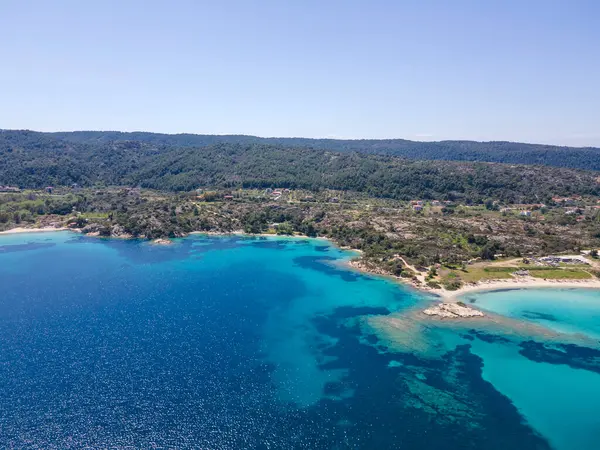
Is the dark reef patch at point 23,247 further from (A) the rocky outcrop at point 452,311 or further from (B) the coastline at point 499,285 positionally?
(A) the rocky outcrop at point 452,311

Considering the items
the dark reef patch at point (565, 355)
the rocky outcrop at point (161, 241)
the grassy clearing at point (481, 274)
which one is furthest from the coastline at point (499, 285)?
the rocky outcrop at point (161, 241)

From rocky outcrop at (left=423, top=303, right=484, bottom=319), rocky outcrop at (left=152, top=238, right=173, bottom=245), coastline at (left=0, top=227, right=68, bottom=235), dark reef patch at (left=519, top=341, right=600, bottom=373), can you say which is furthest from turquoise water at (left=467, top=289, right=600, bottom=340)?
coastline at (left=0, top=227, right=68, bottom=235)

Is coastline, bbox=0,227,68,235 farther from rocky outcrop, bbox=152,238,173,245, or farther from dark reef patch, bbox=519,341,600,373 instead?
dark reef patch, bbox=519,341,600,373

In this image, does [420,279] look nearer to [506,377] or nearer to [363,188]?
[506,377]

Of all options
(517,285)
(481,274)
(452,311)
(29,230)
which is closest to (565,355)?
(452,311)

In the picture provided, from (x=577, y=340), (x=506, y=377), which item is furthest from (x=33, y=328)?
(x=577, y=340)

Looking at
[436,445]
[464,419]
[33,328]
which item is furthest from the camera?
[33,328]
